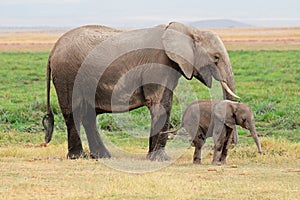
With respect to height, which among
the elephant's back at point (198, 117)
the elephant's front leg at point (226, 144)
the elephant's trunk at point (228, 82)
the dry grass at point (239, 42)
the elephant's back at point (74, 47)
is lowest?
the dry grass at point (239, 42)

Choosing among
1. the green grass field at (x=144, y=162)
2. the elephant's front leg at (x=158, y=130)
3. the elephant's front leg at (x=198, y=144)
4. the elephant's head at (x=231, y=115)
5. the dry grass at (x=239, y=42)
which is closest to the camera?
the green grass field at (x=144, y=162)

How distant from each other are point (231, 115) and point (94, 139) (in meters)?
2.64

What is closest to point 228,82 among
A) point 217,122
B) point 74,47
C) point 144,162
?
point 217,122

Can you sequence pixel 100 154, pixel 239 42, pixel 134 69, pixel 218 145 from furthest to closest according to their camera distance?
pixel 239 42
pixel 100 154
pixel 134 69
pixel 218 145

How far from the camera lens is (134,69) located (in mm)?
11562

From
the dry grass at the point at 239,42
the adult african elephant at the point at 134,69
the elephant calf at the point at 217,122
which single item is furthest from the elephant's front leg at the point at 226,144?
the dry grass at the point at 239,42

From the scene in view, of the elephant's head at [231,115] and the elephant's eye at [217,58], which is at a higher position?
the elephant's eye at [217,58]

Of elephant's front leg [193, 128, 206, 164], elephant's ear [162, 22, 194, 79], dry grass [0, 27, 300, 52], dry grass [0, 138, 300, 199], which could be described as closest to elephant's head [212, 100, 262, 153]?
elephant's front leg [193, 128, 206, 164]

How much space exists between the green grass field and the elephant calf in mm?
299

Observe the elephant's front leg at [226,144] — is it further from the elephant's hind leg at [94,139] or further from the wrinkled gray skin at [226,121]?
the elephant's hind leg at [94,139]

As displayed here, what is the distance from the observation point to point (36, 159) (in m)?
11.5

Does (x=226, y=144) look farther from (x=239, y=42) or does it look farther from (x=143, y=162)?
(x=239, y=42)

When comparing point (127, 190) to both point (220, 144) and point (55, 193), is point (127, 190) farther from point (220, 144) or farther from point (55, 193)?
point (220, 144)

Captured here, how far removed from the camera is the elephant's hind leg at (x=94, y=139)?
12.3 metres
